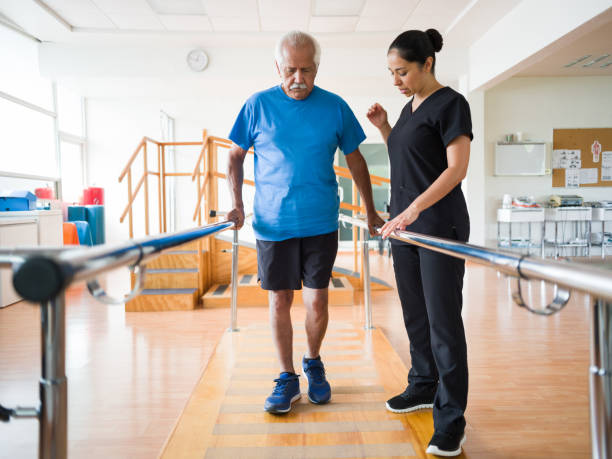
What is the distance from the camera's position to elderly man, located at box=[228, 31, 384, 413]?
5.48ft

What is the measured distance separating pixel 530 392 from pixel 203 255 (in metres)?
3.28

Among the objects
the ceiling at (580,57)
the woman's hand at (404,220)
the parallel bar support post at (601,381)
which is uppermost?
the ceiling at (580,57)

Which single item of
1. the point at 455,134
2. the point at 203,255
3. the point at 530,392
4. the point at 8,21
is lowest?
the point at 530,392

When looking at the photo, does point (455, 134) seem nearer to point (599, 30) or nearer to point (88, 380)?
point (88, 380)

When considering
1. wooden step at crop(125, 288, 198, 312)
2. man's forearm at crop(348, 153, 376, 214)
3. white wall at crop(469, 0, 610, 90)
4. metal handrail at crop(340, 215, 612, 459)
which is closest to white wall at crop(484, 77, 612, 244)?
white wall at crop(469, 0, 610, 90)

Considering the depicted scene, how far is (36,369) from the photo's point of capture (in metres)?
2.61

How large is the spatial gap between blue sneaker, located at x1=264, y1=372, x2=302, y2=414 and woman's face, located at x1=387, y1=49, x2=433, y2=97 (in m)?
1.16

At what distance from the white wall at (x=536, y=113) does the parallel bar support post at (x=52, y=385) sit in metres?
8.07

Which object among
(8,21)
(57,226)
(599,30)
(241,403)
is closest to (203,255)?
(57,226)

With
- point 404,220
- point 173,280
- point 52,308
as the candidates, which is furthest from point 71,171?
point 52,308

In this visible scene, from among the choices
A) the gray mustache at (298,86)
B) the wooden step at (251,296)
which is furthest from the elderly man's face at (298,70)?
the wooden step at (251,296)

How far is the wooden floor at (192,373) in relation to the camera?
1.78m

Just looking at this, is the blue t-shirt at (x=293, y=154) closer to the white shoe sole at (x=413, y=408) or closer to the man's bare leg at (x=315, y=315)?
the man's bare leg at (x=315, y=315)

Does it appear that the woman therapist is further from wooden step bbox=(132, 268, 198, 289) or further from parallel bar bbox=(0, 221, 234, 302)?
wooden step bbox=(132, 268, 198, 289)
